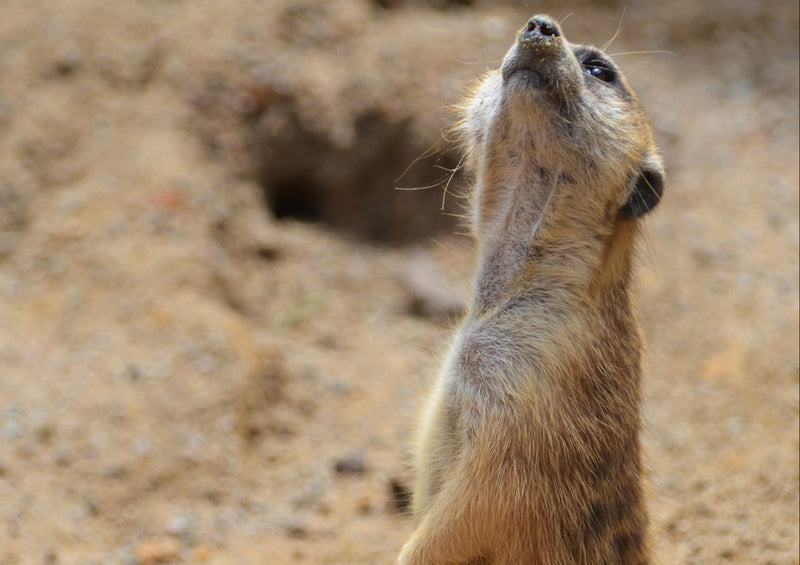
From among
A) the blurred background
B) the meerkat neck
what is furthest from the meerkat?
the blurred background

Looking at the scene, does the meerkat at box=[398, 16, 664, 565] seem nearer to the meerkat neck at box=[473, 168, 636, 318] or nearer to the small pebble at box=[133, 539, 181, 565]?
the meerkat neck at box=[473, 168, 636, 318]

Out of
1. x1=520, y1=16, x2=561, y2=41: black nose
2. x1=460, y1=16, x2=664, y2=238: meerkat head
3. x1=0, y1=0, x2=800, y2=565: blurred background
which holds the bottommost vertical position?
x1=0, y1=0, x2=800, y2=565: blurred background

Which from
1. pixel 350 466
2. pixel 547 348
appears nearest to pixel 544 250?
pixel 547 348

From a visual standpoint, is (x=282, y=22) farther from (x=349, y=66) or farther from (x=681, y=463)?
(x=681, y=463)

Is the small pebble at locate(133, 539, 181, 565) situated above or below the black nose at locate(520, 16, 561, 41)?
below

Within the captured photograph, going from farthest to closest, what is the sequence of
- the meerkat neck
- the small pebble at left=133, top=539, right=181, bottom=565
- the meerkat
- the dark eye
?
the small pebble at left=133, top=539, right=181, bottom=565 → the dark eye → the meerkat neck → the meerkat

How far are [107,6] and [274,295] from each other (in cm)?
237

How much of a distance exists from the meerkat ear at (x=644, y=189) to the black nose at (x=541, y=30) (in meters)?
0.54

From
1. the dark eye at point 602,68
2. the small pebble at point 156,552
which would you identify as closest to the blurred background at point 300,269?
the small pebble at point 156,552

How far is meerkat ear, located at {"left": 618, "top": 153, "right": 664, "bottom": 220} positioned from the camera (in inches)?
103

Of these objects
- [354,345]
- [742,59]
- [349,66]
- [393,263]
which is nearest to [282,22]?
[349,66]

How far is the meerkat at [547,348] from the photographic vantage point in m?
2.42

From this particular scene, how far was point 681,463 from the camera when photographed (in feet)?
12.7

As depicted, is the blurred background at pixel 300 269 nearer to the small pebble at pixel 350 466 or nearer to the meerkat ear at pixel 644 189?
Answer: the small pebble at pixel 350 466
